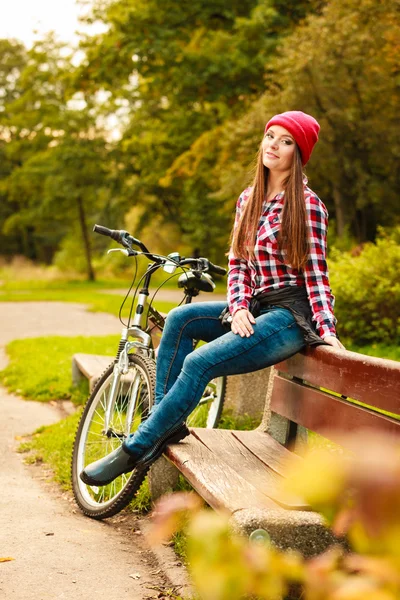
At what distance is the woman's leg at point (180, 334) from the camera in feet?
12.2

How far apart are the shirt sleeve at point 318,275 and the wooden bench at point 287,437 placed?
165 mm

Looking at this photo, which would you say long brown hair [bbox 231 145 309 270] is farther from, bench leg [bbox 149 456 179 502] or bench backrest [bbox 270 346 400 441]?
bench leg [bbox 149 456 179 502]

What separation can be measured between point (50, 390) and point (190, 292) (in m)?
3.37

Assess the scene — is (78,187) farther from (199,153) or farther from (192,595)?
(192,595)

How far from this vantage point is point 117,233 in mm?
4320

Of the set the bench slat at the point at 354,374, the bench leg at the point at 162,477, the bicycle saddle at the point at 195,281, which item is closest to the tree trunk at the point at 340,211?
the bicycle saddle at the point at 195,281

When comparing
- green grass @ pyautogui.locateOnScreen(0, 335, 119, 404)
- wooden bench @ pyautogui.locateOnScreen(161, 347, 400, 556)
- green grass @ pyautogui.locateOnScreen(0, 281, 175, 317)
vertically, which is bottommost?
green grass @ pyautogui.locateOnScreen(0, 281, 175, 317)

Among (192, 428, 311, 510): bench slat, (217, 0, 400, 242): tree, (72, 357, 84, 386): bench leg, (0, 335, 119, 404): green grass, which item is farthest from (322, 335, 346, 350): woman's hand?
(217, 0, 400, 242): tree

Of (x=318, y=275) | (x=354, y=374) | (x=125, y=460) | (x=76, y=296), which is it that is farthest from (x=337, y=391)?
(x=76, y=296)

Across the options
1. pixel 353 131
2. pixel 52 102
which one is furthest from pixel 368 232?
pixel 52 102

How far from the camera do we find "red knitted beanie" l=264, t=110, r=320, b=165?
3.61 metres

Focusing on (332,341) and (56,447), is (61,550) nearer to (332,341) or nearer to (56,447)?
(332,341)

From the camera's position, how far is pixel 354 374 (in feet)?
9.18

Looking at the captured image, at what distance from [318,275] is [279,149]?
64 cm
